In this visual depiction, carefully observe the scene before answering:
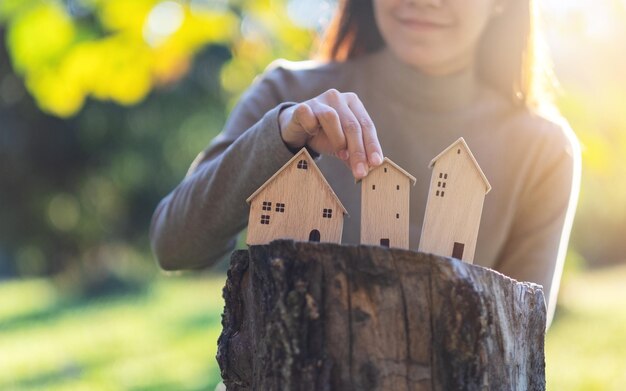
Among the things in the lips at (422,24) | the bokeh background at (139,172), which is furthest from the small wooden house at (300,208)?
the bokeh background at (139,172)

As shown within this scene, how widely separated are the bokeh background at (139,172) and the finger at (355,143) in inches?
65.1

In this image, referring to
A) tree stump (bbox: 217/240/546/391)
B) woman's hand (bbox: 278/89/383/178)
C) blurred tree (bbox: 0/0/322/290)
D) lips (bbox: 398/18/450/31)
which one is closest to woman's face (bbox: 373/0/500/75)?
lips (bbox: 398/18/450/31)

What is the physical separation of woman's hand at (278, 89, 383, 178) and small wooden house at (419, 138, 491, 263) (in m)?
0.15

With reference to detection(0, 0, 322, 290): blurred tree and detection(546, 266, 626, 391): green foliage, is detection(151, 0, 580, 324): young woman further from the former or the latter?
detection(0, 0, 322, 290): blurred tree

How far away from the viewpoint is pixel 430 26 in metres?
2.46

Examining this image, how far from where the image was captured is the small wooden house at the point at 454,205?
1861 millimetres

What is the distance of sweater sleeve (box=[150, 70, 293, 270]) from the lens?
6.57 ft

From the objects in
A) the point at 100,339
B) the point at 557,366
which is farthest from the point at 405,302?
the point at 100,339

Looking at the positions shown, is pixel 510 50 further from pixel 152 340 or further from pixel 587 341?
pixel 152 340

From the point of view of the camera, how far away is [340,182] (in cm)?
260

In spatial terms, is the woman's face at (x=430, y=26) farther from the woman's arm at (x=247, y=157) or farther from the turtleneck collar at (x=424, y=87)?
the woman's arm at (x=247, y=157)

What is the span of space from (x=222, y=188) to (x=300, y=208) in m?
0.42

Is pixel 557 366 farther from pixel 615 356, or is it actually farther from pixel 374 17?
pixel 374 17

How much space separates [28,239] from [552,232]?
443 inches
